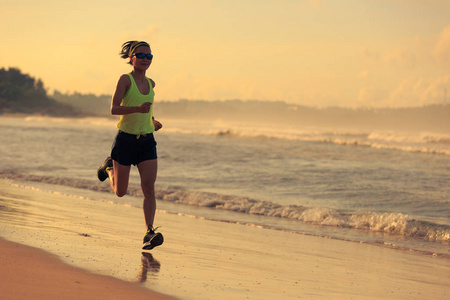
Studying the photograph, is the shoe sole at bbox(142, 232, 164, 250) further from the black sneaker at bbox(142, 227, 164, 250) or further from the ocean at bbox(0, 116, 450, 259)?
the ocean at bbox(0, 116, 450, 259)

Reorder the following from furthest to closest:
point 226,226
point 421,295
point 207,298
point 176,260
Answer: point 226,226 < point 176,260 < point 421,295 < point 207,298

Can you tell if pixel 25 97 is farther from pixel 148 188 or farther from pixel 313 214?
pixel 148 188

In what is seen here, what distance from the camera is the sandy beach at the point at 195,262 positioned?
470cm

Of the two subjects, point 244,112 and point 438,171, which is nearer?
point 438,171

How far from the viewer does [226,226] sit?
29.7 feet

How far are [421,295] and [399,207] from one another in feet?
23.1

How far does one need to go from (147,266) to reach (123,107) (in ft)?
4.80

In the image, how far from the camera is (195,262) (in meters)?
5.93

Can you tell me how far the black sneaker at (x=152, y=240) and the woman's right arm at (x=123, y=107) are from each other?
1.27m

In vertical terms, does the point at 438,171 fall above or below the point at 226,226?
above

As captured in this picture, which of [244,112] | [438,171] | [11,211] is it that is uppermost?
[244,112]

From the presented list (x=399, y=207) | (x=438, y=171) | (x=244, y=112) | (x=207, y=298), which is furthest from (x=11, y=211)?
(x=244, y=112)

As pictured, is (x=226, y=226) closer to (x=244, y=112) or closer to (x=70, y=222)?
(x=70, y=222)

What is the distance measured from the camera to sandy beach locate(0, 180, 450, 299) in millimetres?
4699
